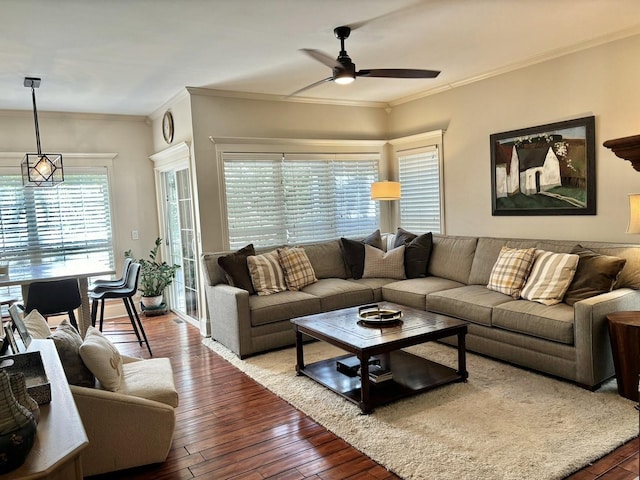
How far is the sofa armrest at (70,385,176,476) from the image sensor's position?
2.41 m

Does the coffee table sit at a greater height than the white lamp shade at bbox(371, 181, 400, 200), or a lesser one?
lesser

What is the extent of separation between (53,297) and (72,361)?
196 centimetres

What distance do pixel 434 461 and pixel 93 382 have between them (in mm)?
1900

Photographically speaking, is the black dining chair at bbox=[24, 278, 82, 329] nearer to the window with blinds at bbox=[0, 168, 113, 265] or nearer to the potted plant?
the potted plant

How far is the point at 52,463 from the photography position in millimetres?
1243

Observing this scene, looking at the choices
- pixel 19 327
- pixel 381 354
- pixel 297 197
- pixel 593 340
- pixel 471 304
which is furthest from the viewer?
pixel 297 197

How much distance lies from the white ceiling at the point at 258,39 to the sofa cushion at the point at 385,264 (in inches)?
75.3

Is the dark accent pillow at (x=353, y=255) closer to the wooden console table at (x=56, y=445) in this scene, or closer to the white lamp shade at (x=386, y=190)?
the white lamp shade at (x=386, y=190)

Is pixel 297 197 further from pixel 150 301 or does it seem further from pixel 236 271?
pixel 150 301

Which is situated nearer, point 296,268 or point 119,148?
point 296,268

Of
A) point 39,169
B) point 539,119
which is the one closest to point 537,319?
point 539,119

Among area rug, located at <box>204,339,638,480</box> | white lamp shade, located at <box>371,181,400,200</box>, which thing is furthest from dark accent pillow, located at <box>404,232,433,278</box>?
area rug, located at <box>204,339,638,480</box>

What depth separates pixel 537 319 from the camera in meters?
3.56

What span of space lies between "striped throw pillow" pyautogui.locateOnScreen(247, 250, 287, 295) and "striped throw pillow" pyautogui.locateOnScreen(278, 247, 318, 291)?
71 millimetres
